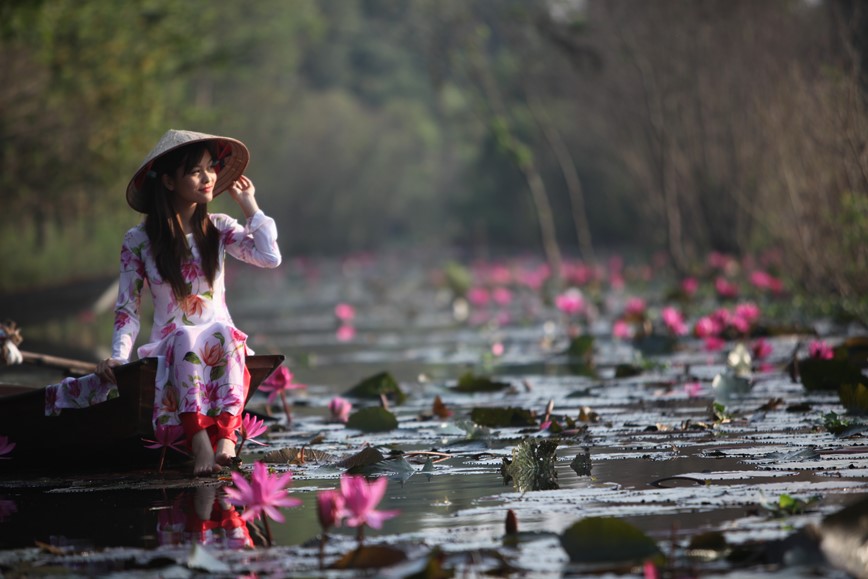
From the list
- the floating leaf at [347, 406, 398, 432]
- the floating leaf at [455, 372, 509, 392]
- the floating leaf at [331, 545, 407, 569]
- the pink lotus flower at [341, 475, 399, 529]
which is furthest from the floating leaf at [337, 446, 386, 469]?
the floating leaf at [455, 372, 509, 392]

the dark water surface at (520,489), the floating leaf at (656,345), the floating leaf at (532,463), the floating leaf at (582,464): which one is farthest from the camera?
the floating leaf at (656,345)

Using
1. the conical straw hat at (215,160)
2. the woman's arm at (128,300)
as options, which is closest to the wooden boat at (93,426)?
the woman's arm at (128,300)

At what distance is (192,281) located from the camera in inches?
221

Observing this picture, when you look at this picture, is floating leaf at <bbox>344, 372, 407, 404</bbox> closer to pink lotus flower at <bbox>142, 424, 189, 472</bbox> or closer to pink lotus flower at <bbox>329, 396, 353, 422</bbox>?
pink lotus flower at <bbox>329, 396, 353, 422</bbox>

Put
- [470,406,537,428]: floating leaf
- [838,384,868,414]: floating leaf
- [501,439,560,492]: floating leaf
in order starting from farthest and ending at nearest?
[470,406,537,428]: floating leaf → [838,384,868,414]: floating leaf → [501,439,560,492]: floating leaf

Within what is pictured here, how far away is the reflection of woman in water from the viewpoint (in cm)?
389

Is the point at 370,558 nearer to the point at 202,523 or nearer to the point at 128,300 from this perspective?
the point at 202,523

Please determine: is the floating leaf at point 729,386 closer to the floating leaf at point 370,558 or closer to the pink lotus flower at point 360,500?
the floating leaf at point 370,558

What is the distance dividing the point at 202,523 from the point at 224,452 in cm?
110

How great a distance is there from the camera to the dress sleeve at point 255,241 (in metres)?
5.75

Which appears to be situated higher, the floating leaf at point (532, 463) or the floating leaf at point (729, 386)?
the floating leaf at point (729, 386)

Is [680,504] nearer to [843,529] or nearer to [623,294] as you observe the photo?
[843,529]

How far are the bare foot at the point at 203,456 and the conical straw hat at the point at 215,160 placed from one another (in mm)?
988

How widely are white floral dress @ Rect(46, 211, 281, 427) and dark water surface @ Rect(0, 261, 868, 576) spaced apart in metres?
0.30
